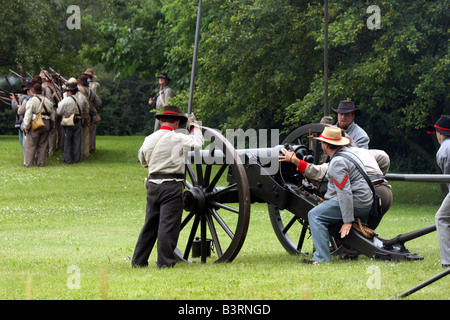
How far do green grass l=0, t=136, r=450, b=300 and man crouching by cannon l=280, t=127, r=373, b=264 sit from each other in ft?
1.05

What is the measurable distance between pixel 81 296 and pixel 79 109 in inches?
617

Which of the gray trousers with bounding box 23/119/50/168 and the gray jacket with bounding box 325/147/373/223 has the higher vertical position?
the gray jacket with bounding box 325/147/373/223

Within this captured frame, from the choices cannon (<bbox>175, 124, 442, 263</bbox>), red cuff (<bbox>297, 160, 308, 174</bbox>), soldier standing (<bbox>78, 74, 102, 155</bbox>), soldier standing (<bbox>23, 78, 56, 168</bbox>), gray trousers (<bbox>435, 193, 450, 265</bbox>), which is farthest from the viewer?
soldier standing (<bbox>78, 74, 102, 155</bbox>)

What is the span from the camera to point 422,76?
1653 cm

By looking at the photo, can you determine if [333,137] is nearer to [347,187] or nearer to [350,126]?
[347,187]

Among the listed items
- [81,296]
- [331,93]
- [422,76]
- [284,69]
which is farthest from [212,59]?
[81,296]

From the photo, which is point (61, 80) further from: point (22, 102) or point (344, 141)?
point (344, 141)

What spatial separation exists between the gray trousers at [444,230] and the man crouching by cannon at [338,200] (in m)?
0.86

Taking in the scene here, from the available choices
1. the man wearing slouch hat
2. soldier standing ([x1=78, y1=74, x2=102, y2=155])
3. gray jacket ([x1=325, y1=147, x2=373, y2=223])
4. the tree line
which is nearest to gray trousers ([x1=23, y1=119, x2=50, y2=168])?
soldier standing ([x1=78, y1=74, x2=102, y2=155])

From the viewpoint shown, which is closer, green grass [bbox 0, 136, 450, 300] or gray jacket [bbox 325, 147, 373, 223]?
green grass [bbox 0, 136, 450, 300]

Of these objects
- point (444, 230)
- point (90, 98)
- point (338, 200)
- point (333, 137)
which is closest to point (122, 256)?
point (338, 200)

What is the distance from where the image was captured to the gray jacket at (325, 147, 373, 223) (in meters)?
7.55

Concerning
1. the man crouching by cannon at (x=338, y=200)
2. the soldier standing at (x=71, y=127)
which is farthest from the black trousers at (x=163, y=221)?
the soldier standing at (x=71, y=127)

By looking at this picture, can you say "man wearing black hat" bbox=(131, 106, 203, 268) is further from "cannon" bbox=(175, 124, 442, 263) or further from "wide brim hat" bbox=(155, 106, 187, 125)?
"cannon" bbox=(175, 124, 442, 263)
